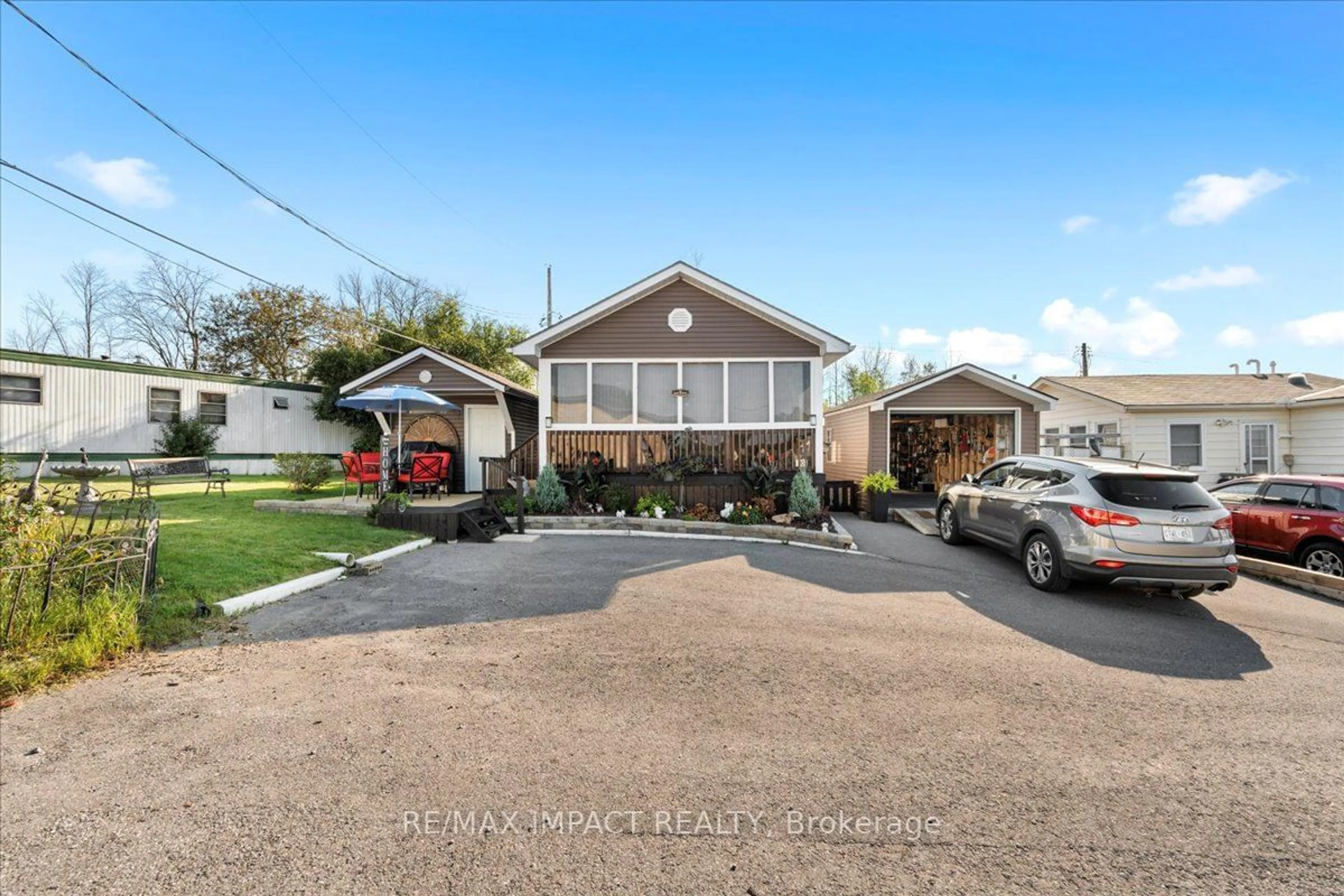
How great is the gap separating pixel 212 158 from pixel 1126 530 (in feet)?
54.6

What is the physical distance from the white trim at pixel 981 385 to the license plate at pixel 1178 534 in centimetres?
799

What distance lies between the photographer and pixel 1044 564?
6.56 metres

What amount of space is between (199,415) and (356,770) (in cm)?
2064

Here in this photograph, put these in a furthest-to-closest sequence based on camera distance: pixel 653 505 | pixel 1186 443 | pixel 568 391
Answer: pixel 1186 443
pixel 568 391
pixel 653 505

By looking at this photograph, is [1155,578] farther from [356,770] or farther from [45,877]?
[45,877]

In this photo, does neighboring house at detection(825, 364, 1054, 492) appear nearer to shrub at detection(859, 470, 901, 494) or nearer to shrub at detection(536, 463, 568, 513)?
shrub at detection(859, 470, 901, 494)

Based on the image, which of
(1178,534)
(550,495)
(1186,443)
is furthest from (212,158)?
(1186,443)

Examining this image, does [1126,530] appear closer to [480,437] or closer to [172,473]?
[480,437]

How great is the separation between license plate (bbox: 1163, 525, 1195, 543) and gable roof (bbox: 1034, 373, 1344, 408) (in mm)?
11141

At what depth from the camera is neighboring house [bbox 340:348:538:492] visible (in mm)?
13156

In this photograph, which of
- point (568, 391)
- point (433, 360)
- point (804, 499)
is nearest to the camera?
point (804, 499)

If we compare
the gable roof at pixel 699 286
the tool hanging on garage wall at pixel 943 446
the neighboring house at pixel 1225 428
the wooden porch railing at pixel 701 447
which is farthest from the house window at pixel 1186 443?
the wooden porch railing at pixel 701 447

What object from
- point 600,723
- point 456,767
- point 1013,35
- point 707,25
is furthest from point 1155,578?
point 707,25

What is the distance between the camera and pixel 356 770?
258 centimetres
